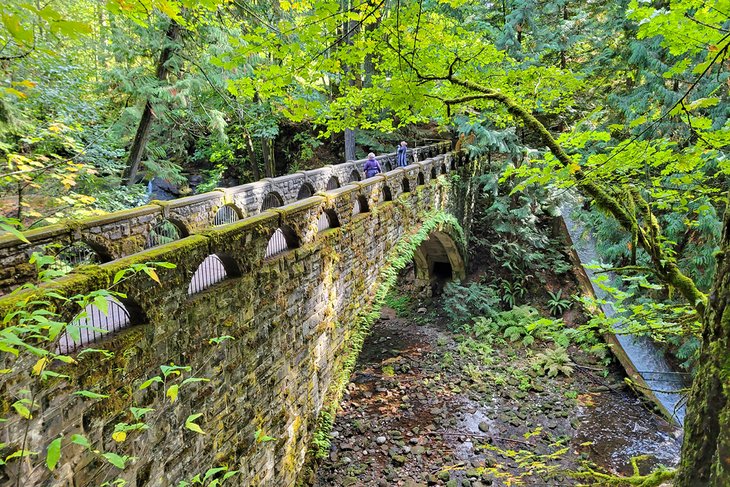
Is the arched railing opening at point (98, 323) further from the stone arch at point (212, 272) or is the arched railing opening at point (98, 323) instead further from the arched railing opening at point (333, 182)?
the arched railing opening at point (333, 182)

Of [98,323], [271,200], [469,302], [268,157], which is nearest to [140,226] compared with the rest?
[98,323]

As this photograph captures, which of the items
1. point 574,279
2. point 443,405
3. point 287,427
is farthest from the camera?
point 574,279

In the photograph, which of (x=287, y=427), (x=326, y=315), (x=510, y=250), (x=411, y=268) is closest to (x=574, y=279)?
(x=510, y=250)

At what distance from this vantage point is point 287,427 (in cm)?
564

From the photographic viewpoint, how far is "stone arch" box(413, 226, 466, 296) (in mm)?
16186

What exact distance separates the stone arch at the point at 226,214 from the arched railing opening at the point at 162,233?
1025mm

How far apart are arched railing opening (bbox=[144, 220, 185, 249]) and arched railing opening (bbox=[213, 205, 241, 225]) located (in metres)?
1.02

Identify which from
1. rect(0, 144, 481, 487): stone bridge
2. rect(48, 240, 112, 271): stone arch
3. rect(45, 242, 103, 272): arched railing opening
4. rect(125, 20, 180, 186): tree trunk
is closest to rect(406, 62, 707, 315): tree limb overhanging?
rect(0, 144, 481, 487): stone bridge

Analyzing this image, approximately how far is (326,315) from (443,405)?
239 inches

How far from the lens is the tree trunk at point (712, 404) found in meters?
1.82

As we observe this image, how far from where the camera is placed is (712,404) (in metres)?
1.97

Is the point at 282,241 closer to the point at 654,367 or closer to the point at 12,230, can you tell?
the point at 12,230

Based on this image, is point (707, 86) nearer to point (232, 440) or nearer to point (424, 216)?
point (424, 216)

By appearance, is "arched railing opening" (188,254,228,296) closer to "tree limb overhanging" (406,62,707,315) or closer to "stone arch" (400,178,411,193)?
"tree limb overhanging" (406,62,707,315)
